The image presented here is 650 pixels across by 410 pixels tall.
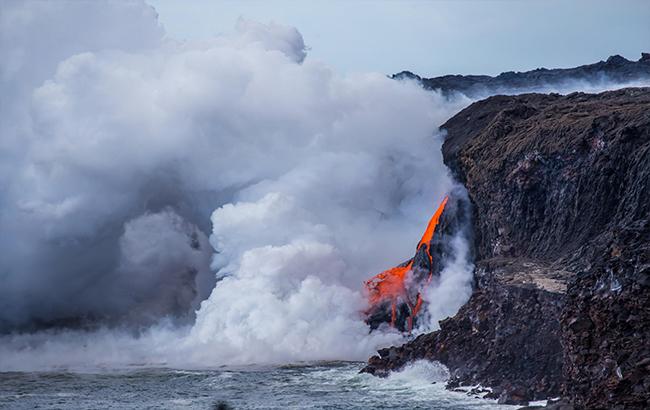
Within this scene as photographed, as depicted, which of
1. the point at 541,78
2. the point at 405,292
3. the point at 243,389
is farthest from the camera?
the point at 541,78

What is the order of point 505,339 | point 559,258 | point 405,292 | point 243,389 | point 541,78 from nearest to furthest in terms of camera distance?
point 505,339, point 559,258, point 243,389, point 405,292, point 541,78

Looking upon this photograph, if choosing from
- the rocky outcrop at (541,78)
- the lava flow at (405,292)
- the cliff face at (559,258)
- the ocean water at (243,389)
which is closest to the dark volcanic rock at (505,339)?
the cliff face at (559,258)

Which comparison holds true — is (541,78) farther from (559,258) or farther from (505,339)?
(505,339)

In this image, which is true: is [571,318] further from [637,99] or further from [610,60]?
[610,60]

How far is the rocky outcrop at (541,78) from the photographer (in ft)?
403

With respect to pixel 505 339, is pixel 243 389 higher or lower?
lower

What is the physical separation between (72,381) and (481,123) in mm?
45059

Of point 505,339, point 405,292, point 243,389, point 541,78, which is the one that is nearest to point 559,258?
point 505,339

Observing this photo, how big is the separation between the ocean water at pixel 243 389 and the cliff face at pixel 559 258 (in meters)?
2.31

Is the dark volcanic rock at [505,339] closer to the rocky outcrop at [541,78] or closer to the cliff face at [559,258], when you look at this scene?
the cliff face at [559,258]

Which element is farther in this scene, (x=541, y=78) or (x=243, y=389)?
(x=541, y=78)

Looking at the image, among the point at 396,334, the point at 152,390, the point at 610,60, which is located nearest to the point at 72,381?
the point at 152,390

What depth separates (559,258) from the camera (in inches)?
2712

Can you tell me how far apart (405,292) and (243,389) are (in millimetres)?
25546
